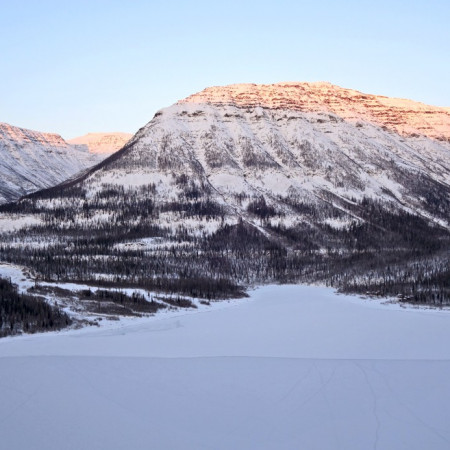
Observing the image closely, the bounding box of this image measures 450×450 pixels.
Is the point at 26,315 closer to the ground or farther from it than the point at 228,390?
closer to the ground

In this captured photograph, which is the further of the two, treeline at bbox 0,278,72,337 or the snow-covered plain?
treeline at bbox 0,278,72,337

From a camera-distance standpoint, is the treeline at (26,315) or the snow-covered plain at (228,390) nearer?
the snow-covered plain at (228,390)

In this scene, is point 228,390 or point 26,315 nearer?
point 228,390

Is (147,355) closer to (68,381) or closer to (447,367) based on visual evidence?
(68,381)

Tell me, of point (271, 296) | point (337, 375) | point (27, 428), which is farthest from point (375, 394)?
point (271, 296)
